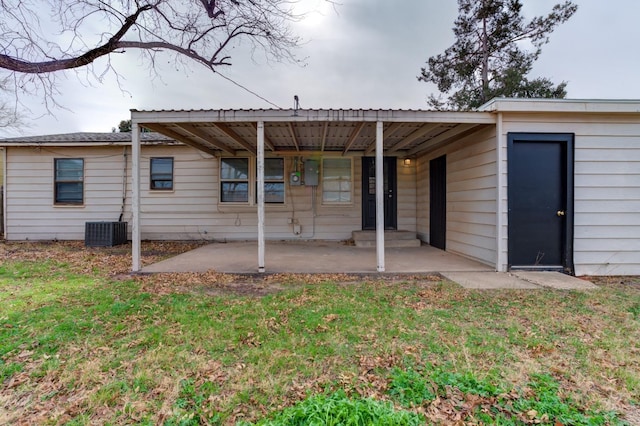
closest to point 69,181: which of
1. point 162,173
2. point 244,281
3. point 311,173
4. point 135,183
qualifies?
point 162,173

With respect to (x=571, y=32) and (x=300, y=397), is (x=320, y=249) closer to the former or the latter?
(x=300, y=397)

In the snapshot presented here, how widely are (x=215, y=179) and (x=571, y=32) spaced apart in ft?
45.0

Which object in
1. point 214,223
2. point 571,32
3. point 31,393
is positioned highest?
point 571,32

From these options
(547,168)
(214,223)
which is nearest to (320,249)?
(214,223)

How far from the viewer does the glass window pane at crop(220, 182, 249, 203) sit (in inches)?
329

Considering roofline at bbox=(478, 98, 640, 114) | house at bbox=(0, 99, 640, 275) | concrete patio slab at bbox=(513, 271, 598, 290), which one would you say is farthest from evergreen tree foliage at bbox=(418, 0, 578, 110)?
concrete patio slab at bbox=(513, 271, 598, 290)

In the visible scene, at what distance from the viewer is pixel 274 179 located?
329 inches

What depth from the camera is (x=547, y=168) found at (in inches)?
190

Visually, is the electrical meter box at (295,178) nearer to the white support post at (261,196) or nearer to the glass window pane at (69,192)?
the white support post at (261,196)

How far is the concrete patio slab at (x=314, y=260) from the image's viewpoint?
5016 mm

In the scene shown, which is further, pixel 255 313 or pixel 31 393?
pixel 255 313

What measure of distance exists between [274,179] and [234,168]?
1163 mm

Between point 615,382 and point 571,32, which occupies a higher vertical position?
point 571,32

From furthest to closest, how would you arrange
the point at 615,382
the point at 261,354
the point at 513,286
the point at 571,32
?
the point at 571,32 < the point at 513,286 < the point at 261,354 < the point at 615,382
